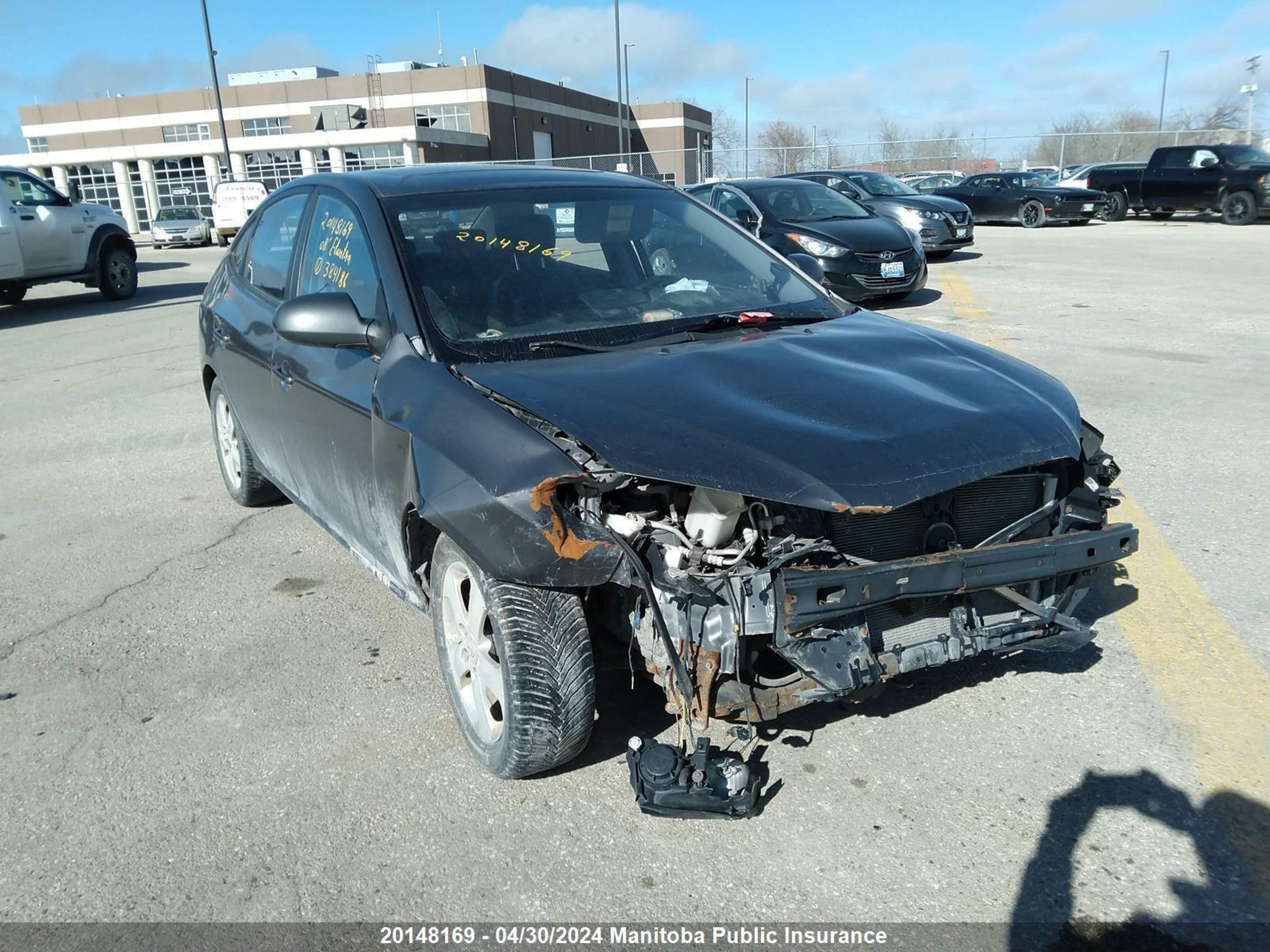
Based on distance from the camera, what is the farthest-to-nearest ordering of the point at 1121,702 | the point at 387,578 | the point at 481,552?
1. the point at 387,578
2. the point at 1121,702
3. the point at 481,552

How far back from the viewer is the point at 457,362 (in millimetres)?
3105

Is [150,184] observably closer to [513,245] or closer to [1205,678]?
[513,245]

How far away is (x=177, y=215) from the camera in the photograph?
31.2 metres

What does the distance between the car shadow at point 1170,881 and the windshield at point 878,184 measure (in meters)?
17.2

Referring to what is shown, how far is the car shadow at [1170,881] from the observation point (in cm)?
228

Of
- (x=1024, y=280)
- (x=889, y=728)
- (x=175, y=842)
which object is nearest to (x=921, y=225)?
(x=1024, y=280)

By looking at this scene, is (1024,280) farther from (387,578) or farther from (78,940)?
(78,940)

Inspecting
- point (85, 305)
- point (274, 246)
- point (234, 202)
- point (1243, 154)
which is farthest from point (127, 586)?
point (234, 202)

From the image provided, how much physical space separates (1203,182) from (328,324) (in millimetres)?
24544

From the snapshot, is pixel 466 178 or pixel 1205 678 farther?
pixel 466 178

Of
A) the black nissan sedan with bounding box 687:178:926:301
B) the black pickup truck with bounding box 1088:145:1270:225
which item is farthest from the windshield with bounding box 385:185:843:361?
the black pickup truck with bounding box 1088:145:1270:225

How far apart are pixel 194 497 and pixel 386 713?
3060 mm

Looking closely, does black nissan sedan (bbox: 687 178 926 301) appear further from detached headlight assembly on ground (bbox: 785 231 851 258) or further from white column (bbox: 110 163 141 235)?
white column (bbox: 110 163 141 235)

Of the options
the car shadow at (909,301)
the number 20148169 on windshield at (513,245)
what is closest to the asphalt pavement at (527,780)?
the number 20148169 on windshield at (513,245)
